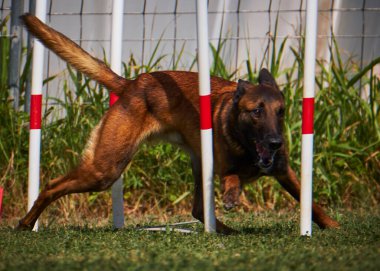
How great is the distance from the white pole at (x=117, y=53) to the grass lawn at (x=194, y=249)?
0.12 metres

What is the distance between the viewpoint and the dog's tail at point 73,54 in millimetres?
5691

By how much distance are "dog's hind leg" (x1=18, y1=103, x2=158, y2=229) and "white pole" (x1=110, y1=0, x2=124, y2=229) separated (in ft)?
0.85

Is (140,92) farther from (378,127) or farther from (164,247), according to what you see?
(378,127)

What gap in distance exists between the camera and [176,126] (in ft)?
19.4

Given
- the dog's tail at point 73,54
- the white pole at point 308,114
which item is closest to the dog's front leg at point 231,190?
the white pole at point 308,114

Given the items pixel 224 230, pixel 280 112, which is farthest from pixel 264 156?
pixel 224 230

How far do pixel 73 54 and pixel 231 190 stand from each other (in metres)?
1.56

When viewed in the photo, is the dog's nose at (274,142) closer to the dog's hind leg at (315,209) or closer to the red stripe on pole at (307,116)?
the red stripe on pole at (307,116)

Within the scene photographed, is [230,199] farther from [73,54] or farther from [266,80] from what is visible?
[73,54]

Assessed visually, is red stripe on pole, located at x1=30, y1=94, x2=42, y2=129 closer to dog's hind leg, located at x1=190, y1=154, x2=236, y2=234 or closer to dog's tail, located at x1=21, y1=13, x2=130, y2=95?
dog's tail, located at x1=21, y1=13, x2=130, y2=95

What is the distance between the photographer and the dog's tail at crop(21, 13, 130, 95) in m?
5.69

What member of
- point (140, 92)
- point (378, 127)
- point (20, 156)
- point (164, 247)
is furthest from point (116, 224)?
point (378, 127)

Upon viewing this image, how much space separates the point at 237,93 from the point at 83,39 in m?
3.49

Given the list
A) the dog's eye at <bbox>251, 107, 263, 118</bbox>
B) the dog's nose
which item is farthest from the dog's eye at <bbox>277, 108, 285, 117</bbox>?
the dog's nose
